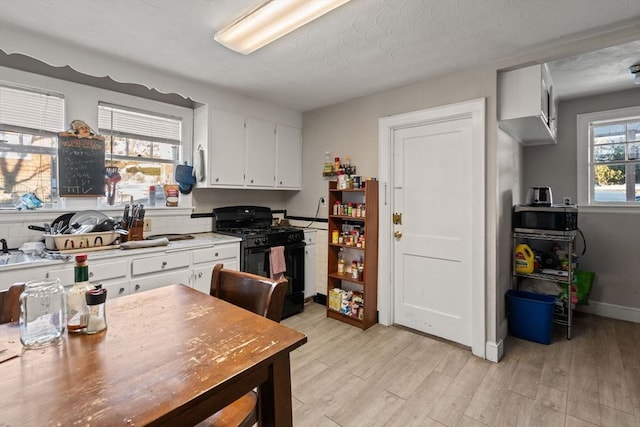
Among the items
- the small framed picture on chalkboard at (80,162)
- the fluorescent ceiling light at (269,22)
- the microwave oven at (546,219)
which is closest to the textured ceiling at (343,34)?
the fluorescent ceiling light at (269,22)

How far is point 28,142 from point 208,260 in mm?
1635

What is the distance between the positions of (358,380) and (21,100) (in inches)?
129

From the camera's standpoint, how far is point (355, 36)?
208cm

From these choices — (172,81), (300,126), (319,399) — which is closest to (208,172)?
(172,81)

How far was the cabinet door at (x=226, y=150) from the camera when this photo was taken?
3158mm

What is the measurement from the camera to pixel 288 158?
12.7ft

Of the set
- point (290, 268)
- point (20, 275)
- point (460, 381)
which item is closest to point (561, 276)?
point (460, 381)

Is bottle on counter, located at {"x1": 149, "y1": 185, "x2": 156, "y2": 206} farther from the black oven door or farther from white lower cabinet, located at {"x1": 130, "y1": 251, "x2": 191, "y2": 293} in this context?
the black oven door

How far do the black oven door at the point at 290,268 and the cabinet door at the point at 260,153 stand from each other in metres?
0.81

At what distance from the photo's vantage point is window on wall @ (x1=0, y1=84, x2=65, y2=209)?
7.68ft

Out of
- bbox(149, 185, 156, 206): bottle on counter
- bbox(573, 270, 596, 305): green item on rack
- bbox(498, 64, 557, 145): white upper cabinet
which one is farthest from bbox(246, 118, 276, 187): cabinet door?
bbox(573, 270, 596, 305): green item on rack

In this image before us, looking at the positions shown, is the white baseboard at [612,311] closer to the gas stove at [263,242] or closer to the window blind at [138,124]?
the gas stove at [263,242]

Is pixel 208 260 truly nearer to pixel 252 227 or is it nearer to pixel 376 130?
pixel 252 227

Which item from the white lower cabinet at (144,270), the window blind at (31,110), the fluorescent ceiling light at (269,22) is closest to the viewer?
the fluorescent ceiling light at (269,22)
